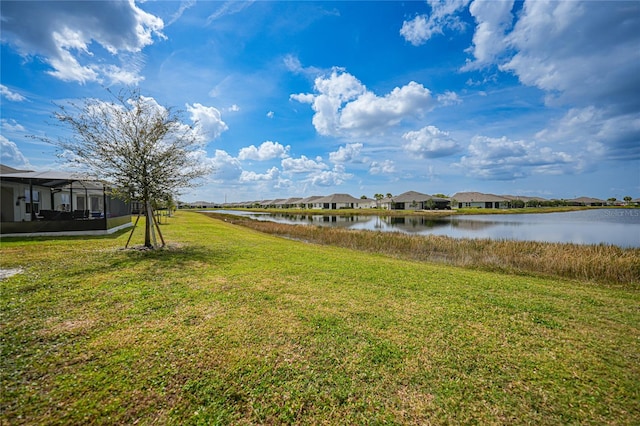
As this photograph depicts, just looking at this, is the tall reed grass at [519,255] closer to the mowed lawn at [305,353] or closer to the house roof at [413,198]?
the mowed lawn at [305,353]

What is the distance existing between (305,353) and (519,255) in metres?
14.5

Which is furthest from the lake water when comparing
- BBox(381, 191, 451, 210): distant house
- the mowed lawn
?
BBox(381, 191, 451, 210): distant house

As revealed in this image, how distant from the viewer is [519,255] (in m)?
13.8

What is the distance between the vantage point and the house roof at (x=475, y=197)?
87.6 meters

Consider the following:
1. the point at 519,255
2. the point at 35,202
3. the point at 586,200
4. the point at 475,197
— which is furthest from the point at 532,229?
the point at 586,200

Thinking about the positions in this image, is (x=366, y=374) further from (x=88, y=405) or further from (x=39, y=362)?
(x=39, y=362)

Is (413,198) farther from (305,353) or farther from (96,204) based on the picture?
(305,353)

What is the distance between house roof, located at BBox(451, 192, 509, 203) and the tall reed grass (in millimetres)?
82141

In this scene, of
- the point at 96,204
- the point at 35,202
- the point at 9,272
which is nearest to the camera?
the point at 9,272

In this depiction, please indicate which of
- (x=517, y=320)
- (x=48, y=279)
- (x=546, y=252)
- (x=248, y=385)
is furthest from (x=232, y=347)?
(x=546, y=252)

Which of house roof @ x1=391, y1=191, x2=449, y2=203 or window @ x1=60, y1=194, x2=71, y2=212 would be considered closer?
window @ x1=60, y1=194, x2=71, y2=212

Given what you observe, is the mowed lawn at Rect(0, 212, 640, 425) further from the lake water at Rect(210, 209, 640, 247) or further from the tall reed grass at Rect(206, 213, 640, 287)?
the lake water at Rect(210, 209, 640, 247)

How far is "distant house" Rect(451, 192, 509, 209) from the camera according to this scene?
3439 inches

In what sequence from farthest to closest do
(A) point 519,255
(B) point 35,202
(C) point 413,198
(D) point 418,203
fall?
(C) point 413,198, (D) point 418,203, (B) point 35,202, (A) point 519,255
